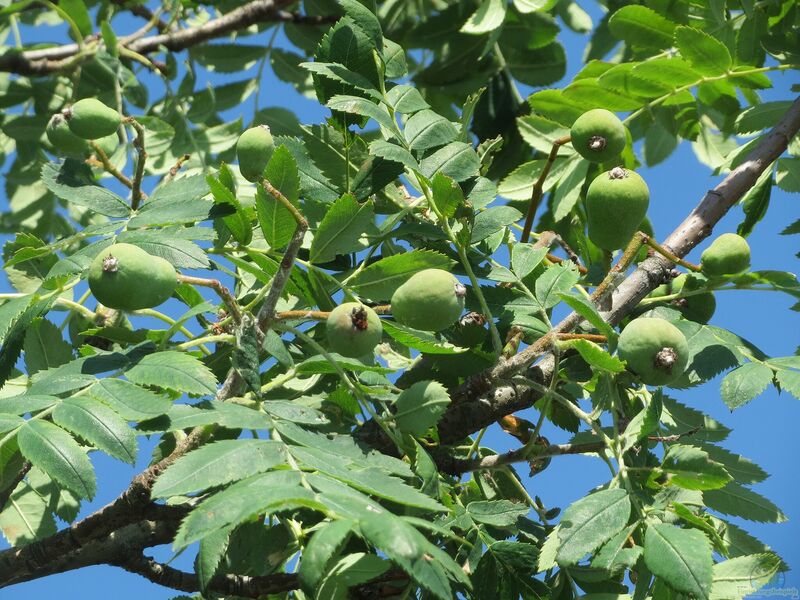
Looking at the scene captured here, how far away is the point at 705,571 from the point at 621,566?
0.71ft

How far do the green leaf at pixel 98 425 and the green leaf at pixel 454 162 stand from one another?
0.78 meters

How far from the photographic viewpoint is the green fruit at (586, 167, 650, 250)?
6.24 ft

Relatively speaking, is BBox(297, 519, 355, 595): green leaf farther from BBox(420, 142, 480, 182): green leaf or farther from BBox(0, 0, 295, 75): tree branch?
BBox(0, 0, 295, 75): tree branch

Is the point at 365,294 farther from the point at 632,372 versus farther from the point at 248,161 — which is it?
the point at 632,372

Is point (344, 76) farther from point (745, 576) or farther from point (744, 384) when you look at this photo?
point (745, 576)

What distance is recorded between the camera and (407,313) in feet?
5.55

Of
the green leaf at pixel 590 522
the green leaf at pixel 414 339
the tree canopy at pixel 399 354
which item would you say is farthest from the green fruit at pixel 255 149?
the green leaf at pixel 590 522

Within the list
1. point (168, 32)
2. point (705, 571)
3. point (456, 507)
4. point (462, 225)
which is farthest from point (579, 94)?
point (168, 32)

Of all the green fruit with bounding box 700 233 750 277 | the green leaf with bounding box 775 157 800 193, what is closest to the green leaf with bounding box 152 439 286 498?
the green fruit with bounding box 700 233 750 277

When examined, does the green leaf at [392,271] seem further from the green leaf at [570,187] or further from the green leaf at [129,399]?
the green leaf at [570,187]

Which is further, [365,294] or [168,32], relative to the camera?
[168,32]

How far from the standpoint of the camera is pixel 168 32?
380 cm

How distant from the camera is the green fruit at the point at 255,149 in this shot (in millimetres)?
1871

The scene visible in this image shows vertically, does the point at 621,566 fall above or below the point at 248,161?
below
